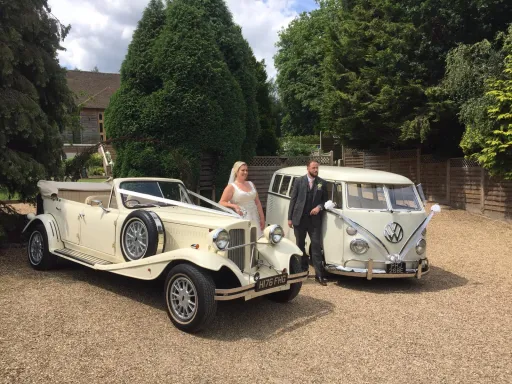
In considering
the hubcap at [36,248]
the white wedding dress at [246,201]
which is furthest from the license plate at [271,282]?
the hubcap at [36,248]

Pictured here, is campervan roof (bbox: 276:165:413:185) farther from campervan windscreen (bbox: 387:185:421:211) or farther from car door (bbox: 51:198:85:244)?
car door (bbox: 51:198:85:244)

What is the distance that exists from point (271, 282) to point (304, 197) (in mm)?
2386

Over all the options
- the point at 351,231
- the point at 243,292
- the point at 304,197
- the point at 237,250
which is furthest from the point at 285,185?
the point at 243,292

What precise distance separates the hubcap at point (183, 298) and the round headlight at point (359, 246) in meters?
3.10

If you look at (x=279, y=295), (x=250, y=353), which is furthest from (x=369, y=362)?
(x=279, y=295)

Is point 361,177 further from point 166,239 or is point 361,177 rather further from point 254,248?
point 166,239

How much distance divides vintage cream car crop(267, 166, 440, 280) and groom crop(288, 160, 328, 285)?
161 mm

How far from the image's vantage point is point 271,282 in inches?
228

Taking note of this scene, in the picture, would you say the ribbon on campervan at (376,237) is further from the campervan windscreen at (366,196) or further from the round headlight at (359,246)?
the campervan windscreen at (366,196)

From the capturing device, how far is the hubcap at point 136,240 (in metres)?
6.16

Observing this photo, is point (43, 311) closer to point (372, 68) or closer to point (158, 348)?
point (158, 348)

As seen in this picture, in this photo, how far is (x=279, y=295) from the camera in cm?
664

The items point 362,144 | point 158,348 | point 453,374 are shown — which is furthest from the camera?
point 362,144

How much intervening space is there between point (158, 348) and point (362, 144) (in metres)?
16.5
